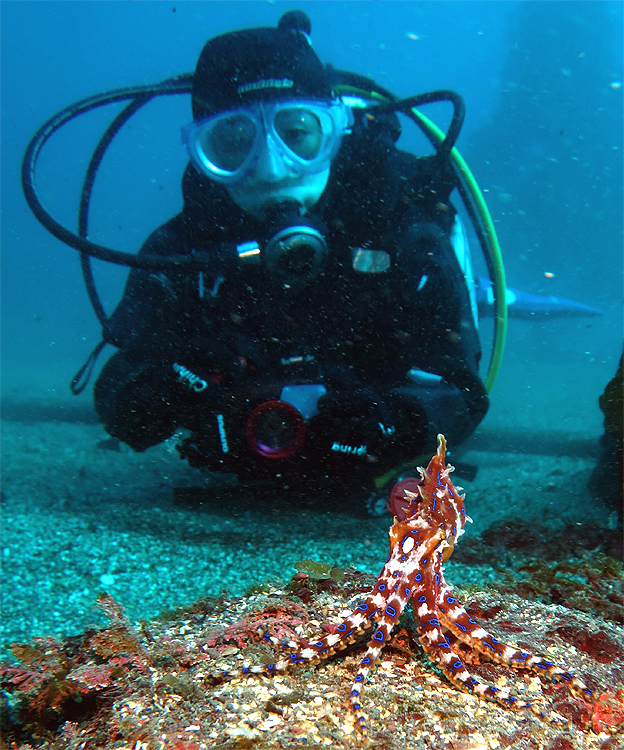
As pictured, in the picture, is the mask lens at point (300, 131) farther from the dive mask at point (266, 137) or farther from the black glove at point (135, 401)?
the black glove at point (135, 401)

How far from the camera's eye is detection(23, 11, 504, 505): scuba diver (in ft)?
14.6

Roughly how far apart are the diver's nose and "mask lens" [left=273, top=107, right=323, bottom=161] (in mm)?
245

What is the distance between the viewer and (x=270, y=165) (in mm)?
4883

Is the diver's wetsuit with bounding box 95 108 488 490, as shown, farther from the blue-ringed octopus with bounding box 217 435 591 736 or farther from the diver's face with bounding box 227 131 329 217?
the blue-ringed octopus with bounding box 217 435 591 736

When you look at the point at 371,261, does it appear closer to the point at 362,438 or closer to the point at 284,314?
the point at 284,314

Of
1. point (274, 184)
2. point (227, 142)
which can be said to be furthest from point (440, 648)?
point (227, 142)

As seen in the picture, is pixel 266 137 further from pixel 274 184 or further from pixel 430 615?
pixel 430 615

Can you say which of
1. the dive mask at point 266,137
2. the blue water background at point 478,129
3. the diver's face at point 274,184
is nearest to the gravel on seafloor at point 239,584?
the diver's face at point 274,184

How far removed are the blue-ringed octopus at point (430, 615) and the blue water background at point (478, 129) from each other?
1037 centimetres

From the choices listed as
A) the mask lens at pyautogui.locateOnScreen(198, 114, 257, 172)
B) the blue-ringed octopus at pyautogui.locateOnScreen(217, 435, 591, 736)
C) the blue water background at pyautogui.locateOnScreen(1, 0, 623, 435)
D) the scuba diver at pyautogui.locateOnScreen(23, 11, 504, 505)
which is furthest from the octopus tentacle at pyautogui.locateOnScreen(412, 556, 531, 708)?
the blue water background at pyautogui.locateOnScreen(1, 0, 623, 435)

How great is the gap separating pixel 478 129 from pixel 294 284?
32747 mm

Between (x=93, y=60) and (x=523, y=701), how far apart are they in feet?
355

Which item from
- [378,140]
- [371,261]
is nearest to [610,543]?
[371,261]

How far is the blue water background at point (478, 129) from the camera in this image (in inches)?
1115
